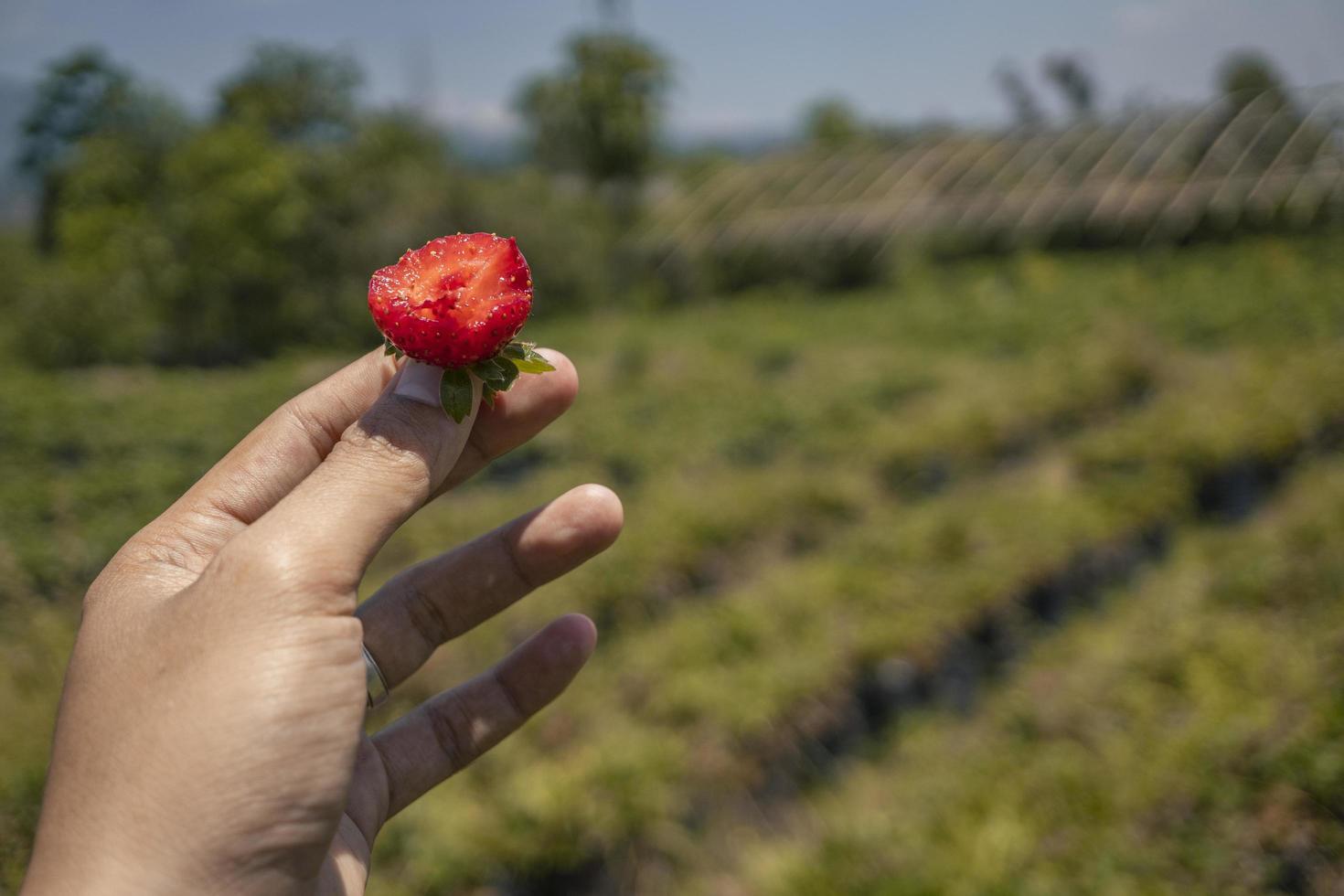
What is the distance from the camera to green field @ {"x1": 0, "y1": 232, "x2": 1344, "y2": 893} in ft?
10.2

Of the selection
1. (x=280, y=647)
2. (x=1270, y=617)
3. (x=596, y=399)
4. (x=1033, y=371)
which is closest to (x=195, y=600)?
(x=280, y=647)

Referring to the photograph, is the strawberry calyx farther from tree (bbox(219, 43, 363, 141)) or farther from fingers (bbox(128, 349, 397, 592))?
tree (bbox(219, 43, 363, 141))

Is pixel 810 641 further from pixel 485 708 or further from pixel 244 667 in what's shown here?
pixel 244 667

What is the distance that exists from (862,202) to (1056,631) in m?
16.1

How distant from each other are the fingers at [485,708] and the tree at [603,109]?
50.1ft

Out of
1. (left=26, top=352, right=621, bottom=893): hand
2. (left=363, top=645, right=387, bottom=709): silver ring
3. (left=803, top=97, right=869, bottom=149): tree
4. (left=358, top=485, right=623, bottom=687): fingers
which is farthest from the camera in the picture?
(left=803, top=97, right=869, bottom=149): tree

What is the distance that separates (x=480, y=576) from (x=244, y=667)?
25.8 inches

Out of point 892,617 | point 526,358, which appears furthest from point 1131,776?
point 526,358

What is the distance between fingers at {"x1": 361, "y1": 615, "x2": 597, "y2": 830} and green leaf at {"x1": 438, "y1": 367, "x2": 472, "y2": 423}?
2.32 ft

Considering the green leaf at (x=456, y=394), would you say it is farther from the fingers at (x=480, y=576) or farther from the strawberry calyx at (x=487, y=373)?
the fingers at (x=480, y=576)

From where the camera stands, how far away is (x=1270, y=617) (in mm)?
4184

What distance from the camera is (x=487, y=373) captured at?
4.73ft

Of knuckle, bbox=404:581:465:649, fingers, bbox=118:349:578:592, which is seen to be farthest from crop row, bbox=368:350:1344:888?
fingers, bbox=118:349:578:592

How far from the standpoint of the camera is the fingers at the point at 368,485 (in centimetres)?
127
